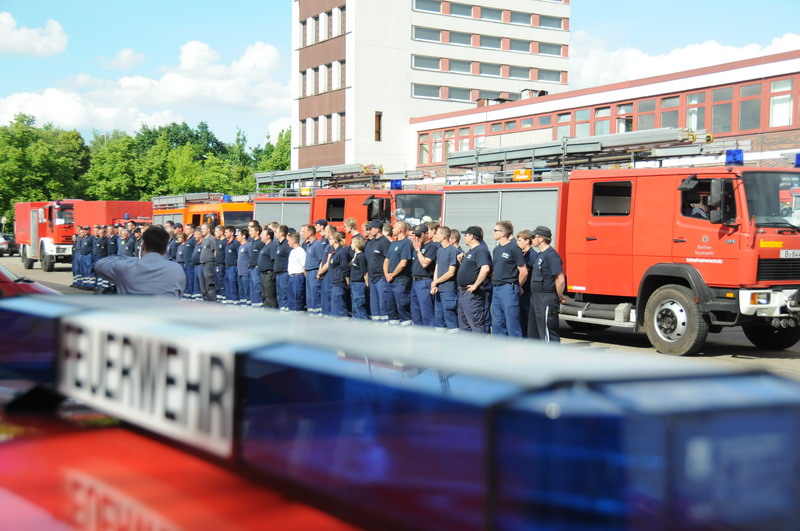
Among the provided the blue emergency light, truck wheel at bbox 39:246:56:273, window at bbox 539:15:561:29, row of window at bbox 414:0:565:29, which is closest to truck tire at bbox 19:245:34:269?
truck wheel at bbox 39:246:56:273

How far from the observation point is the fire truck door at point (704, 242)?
478 inches

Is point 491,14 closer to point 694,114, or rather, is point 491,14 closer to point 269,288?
point 694,114

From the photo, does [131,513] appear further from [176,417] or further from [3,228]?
[3,228]

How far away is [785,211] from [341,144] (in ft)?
144

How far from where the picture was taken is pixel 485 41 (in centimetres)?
6462

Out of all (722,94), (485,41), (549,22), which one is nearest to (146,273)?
(722,94)

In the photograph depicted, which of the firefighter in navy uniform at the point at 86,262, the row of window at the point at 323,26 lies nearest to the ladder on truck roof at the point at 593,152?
the firefighter in navy uniform at the point at 86,262

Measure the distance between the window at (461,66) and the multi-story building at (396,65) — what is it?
2.8 inches

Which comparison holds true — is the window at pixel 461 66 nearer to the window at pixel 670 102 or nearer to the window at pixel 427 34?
the window at pixel 427 34

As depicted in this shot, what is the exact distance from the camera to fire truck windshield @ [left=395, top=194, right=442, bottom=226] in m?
18.9

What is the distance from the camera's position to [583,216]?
46.2 feet

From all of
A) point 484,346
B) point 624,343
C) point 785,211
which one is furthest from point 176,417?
→ point 624,343

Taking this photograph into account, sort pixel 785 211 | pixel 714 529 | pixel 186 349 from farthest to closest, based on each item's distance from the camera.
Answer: pixel 785 211 → pixel 186 349 → pixel 714 529

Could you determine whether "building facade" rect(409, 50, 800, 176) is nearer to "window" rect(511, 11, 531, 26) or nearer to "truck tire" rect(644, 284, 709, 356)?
"truck tire" rect(644, 284, 709, 356)
